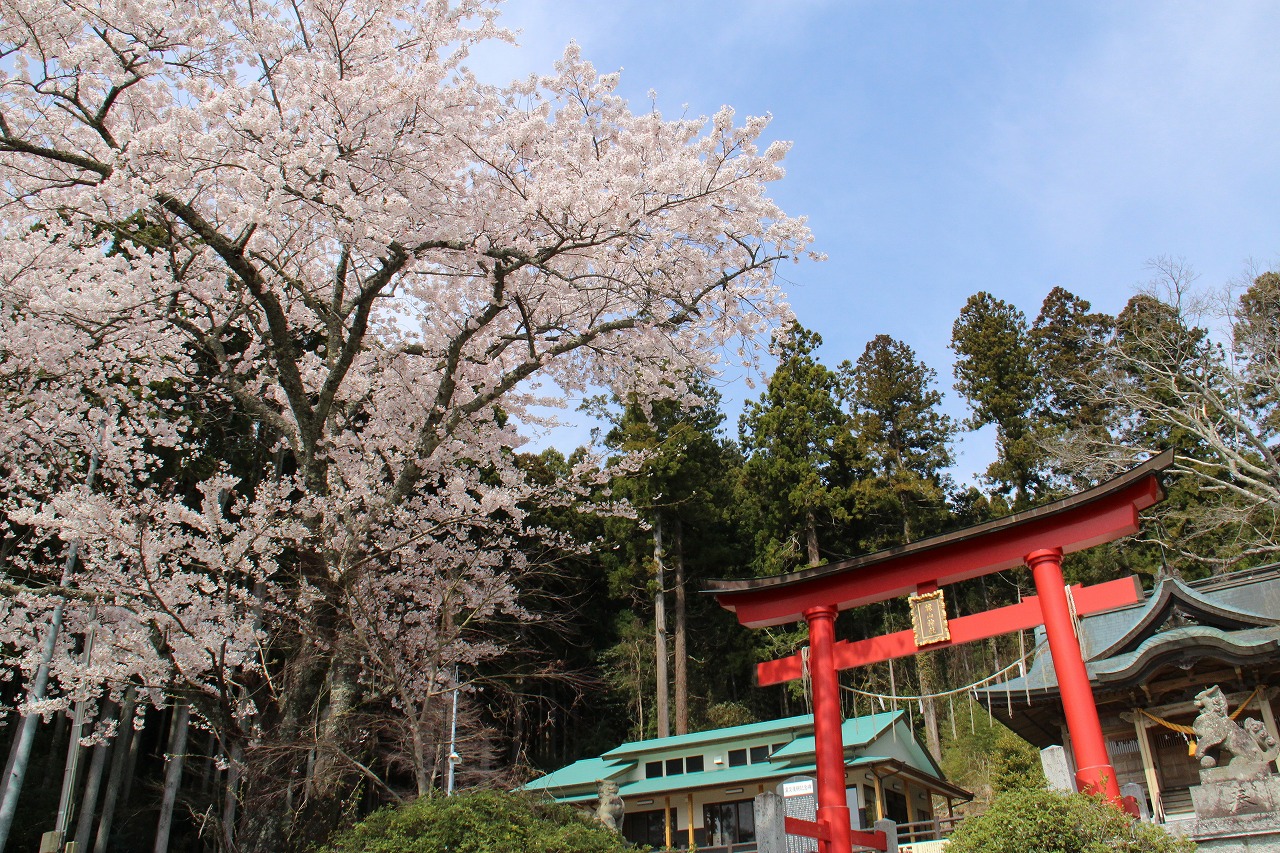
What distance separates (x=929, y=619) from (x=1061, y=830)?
3030 millimetres

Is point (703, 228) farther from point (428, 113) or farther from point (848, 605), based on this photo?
point (848, 605)

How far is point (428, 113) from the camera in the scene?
6.61 m

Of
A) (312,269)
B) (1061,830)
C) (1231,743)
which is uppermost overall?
(312,269)

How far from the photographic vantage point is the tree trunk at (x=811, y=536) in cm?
2370

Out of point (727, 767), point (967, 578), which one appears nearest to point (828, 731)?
point (967, 578)

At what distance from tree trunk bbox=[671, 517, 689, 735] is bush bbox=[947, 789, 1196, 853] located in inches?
649

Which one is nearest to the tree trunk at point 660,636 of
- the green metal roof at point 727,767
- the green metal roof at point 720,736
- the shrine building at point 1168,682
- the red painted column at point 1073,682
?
the green metal roof at point 720,736

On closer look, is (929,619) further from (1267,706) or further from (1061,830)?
(1267,706)

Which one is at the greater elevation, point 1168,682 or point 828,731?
point 1168,682

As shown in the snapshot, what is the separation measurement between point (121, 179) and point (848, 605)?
784 centimetres

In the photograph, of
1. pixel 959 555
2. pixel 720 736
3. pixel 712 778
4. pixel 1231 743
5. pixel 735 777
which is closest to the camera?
pixel 1231 743

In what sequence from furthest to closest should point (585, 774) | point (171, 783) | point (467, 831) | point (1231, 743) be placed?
1. point (585, 774)
2. point (171, 783)
3. point (1231, 743)
4. point (467, 831)

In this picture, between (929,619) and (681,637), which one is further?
(681,637)

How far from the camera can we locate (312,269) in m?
8.88
